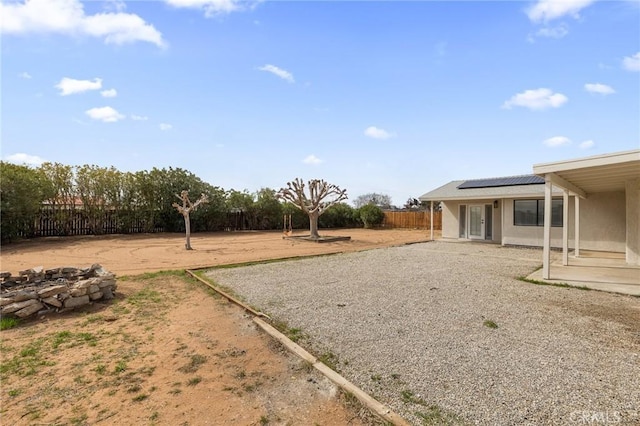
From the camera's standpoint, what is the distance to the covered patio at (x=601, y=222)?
21.4 ft

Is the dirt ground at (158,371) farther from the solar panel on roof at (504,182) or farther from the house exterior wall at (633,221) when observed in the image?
the solar panel on roof at (504,182)

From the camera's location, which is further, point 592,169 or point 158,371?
point 592,169

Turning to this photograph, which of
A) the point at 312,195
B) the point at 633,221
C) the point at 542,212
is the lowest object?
the point at 633,221

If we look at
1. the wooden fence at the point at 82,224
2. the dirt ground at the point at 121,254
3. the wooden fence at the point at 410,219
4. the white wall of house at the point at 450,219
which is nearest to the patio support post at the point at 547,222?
the dirt ground at the point at 121,254

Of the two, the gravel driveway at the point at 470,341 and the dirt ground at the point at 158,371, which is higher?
the gravel driveway at the point at 470,341

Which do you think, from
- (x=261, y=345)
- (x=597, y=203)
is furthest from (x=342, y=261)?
Result: (x=597, y=203)

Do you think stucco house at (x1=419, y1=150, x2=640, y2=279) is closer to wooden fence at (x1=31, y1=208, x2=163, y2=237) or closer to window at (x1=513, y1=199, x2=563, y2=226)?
window at (x1=513, y1=199, x2=563, y2=226)

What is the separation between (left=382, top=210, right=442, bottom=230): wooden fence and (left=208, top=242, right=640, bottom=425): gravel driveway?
726 inches

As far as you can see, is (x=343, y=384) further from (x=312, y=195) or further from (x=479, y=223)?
(x=479, y=223)

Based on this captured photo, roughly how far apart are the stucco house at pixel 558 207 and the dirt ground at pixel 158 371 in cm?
679

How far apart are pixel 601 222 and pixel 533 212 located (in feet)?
7.32

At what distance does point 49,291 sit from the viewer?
5.21 metres

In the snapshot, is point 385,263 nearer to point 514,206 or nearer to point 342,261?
point 342,261

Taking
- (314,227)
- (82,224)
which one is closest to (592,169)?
(314,227)
